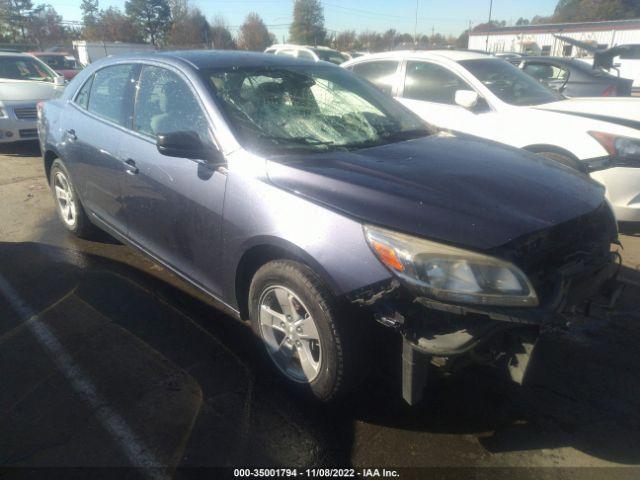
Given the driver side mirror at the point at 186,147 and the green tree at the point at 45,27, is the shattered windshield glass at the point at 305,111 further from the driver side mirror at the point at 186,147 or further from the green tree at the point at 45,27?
the green tree at the point at 45,27

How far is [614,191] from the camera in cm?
456

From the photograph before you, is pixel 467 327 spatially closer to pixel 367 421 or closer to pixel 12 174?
pixel 367 421

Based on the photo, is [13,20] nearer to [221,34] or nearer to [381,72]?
[221,34]

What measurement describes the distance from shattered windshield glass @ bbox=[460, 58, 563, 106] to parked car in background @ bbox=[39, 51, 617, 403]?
2444 mm

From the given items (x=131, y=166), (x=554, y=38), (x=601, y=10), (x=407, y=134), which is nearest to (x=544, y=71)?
(x=407, y=134)

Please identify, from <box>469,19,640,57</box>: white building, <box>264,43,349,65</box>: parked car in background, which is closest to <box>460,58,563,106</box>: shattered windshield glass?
<box>264,43,349,65</box>: parked car in background

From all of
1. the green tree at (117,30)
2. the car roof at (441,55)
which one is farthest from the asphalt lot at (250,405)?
the green tree at (117,30)

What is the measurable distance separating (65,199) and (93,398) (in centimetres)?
281

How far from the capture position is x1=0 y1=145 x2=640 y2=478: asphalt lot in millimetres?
2285

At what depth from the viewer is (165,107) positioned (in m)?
3.27

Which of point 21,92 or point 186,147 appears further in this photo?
point 21,92

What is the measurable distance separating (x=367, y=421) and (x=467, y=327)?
829 millimetres

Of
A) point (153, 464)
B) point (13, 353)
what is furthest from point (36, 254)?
point (153, 464)

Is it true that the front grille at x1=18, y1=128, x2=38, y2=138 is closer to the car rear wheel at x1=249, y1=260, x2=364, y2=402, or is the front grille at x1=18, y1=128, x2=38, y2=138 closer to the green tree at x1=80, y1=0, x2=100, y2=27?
the car rear wheel at x1=249, y1=260, x2=364, y2=402
